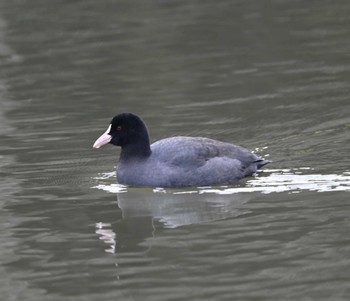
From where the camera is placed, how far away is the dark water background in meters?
9.11

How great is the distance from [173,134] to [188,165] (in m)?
2.08

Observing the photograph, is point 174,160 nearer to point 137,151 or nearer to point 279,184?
point 137,151

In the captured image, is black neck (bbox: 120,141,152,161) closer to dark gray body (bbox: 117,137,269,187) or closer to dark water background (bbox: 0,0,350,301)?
dark gray body (bbox: 117,137,269,187)

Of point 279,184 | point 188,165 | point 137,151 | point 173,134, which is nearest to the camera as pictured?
point 279,184

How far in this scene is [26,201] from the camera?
38.8ft

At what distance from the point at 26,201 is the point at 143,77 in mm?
6191

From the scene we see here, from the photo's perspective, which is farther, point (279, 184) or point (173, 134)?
point (173, 134)

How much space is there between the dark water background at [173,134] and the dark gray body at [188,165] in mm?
147

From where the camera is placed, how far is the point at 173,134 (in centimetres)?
1447

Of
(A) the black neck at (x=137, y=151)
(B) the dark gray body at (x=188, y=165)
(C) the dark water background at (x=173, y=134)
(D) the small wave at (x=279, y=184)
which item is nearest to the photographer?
(C) the dark water background at (x=173, y=134)

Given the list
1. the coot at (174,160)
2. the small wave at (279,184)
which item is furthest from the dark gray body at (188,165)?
the small wave at (279,184)

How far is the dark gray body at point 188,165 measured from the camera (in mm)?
12336

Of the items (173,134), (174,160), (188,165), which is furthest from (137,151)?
(173,134)

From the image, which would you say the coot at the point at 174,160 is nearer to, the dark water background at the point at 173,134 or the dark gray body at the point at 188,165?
the dark gray body at the point at 188,165
